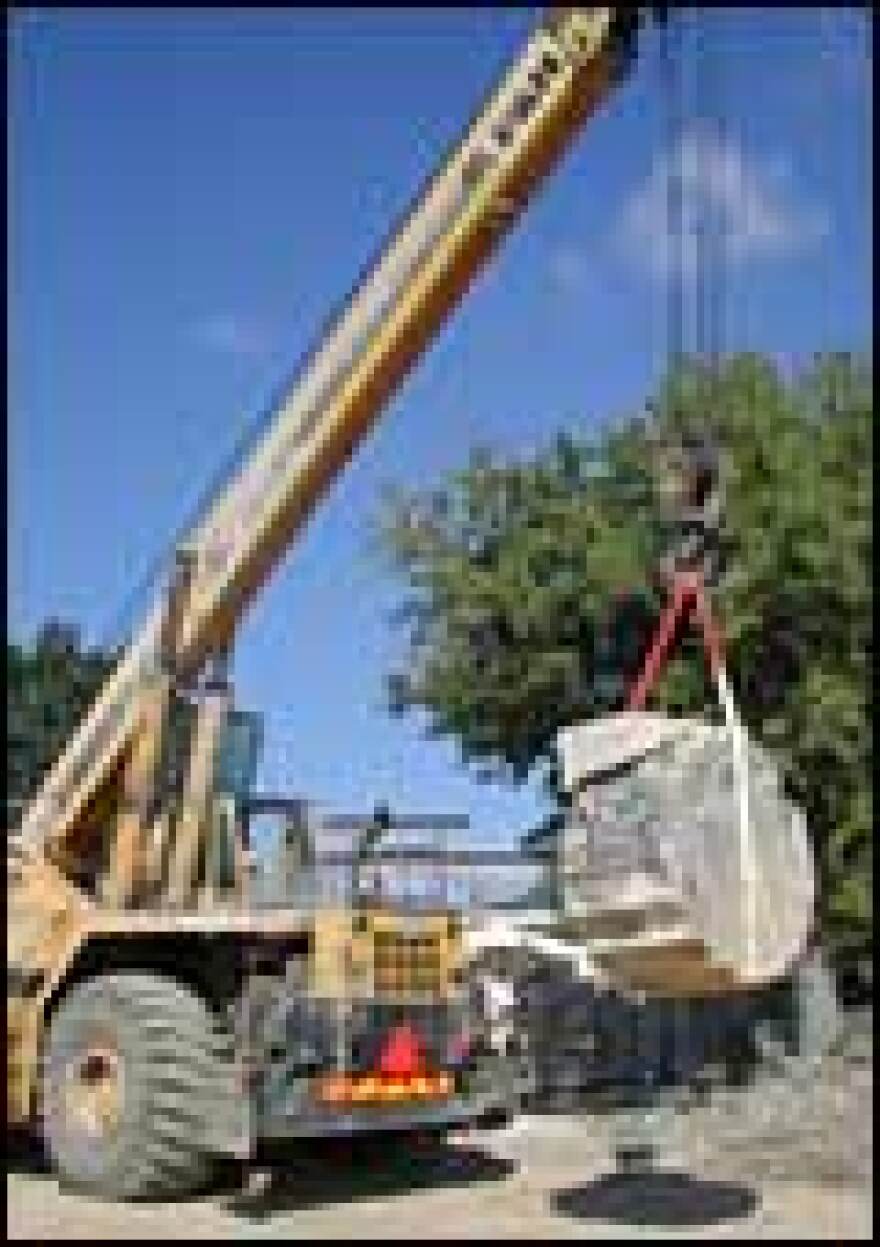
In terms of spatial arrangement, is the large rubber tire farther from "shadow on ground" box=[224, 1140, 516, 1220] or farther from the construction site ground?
"shadow on ground" box=[224, 1140, 516, 1220]

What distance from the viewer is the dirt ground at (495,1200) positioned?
1436 cm

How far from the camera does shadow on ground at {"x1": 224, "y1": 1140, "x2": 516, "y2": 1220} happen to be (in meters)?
15.8

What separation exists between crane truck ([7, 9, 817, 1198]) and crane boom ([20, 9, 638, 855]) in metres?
0.02

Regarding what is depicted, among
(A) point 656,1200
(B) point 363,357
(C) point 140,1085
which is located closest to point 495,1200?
(A) point 656,1200

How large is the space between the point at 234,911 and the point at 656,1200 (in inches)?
137

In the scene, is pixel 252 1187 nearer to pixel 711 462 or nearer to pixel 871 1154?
pixel 871 1154

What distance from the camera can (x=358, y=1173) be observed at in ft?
56.5

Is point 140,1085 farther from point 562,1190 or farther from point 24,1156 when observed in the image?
point 562,1190

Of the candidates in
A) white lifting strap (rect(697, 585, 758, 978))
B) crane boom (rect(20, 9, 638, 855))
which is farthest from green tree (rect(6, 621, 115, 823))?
white lifting strap (rect(697, 585, 758, 978))

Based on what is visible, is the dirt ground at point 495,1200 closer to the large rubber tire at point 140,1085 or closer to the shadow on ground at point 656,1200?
the shadow on ground at point 656,1200

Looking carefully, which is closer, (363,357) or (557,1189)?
(557,1189)

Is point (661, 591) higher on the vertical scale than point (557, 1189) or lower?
higher

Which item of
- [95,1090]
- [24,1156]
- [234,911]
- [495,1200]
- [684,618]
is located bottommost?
[495,1200]

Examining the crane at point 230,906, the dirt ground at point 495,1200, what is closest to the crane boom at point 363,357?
the crane at point 230,906
